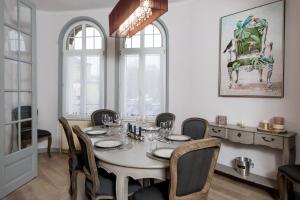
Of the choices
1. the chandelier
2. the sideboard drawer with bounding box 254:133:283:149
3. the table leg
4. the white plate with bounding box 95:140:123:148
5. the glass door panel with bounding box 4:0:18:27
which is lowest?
the table leg

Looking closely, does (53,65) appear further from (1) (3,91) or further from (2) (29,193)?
(2) (29,193)

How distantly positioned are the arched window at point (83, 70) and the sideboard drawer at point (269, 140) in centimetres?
276

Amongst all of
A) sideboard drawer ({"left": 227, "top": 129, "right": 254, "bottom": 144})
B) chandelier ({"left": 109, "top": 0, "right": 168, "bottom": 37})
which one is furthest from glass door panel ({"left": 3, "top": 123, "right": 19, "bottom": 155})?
sideboard drawer ({"left": 227, "top": 129, "right": 254, "bottom": 144})

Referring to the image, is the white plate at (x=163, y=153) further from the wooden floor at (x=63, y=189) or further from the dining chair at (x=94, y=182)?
the wooden floor at (x=63, y=189)

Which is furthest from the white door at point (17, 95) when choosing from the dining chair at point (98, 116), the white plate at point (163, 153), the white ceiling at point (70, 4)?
the white plate at point (163, 153)

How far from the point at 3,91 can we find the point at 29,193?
1257 mm

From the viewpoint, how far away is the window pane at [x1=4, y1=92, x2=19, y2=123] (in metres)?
2.59

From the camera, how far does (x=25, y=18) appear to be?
2.91 m

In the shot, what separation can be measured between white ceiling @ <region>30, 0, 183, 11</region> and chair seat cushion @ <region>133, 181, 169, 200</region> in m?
3.27

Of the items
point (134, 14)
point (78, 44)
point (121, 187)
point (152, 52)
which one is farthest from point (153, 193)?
point (78, 44)

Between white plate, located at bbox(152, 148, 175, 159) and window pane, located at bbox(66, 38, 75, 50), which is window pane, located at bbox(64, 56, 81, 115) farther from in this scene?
white plate, located at bbox(152, 148, 175, 159)

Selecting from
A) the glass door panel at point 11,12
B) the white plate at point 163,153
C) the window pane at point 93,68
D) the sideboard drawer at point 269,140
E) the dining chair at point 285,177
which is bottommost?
the dining chair at point 285,177

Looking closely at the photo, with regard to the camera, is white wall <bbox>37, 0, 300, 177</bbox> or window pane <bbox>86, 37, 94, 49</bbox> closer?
white wall <bbox>37, 0, 300, 177</bbox>

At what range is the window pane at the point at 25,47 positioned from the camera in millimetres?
2846
